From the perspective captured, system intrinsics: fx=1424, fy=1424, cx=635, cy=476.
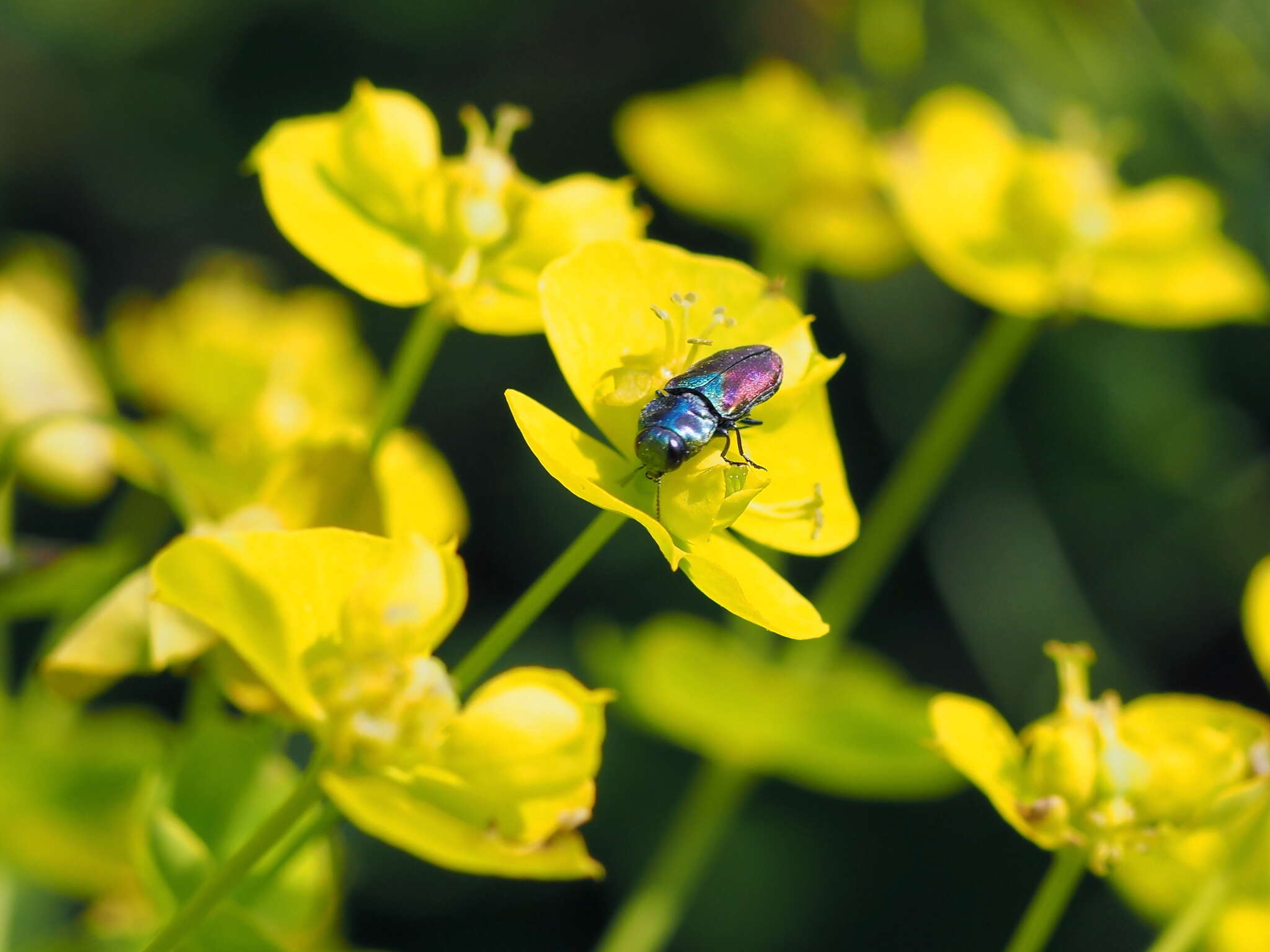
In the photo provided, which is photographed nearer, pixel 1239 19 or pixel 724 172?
pixel 724 172

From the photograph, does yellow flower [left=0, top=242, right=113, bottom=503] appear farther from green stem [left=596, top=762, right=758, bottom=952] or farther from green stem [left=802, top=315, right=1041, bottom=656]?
green stem [left=802, top=315, right=1041, bottom=656]

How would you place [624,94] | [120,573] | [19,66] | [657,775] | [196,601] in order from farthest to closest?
[19,66] → [624,94] → [657,775] → [120,573] → [196,601]

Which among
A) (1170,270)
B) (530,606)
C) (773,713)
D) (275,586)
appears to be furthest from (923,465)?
(275,586)

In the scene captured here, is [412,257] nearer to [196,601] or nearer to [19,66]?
[196,601]

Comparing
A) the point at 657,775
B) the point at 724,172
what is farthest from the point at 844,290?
the point at 657,775

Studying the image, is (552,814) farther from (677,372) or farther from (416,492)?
(416,492)

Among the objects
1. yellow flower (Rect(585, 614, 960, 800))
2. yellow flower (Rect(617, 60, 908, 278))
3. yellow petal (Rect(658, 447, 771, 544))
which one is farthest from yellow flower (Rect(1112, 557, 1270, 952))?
yellow flower (Rect(617, 60, 908, 278))

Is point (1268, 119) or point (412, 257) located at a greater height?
point (1268, 119)
